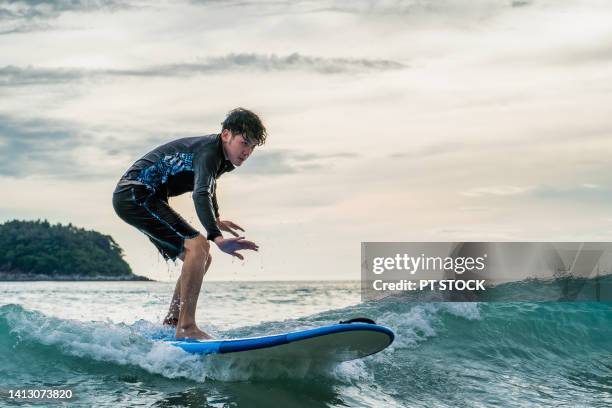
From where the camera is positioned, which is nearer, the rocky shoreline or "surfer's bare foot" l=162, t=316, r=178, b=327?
"surfer's bare foot" l=162, t=316, r=178, b=327

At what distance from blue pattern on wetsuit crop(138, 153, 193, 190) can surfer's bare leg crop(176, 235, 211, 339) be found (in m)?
0.59

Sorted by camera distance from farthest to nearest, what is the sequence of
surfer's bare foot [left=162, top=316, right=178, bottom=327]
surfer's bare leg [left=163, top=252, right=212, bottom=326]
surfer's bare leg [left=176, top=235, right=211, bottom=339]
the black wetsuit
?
surfer's bare foot [left=162, top=316, right=178, bottom=327] < surfer's bare leg [left=163, top=252, right=212, bottom=326] < the black wetsuit < surfer's bare leg [left=176, top=235, right=211, bottom=339]

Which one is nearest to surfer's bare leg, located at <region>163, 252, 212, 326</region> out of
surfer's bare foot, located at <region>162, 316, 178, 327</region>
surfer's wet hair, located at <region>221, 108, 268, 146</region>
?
surfer's bare foot, located at <region>162, 316, 178, 327</region>

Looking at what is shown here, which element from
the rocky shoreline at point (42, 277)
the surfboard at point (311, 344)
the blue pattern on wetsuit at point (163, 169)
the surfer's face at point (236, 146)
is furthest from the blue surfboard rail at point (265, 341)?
the rocky shoreline at point (42, 277)

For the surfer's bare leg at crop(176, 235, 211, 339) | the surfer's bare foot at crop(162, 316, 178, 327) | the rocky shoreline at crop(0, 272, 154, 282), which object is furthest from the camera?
the rocky shoreline at crop(0, 272, 154, 282)

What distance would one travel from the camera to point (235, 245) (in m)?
5.13

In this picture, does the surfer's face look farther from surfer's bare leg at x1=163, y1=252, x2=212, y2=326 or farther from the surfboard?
the surfboard

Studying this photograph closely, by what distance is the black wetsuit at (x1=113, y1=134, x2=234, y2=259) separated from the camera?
5.57 meters

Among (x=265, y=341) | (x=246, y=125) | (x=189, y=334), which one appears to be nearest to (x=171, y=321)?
(x=189, y=334)

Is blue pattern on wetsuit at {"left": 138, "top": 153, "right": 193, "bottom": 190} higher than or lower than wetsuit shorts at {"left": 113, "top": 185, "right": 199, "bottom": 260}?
higher

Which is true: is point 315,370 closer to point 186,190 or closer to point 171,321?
point 171,321

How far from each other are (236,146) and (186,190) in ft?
2.32

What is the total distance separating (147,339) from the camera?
5715mm

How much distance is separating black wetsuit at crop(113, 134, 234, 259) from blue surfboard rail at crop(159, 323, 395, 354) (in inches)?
33.6
